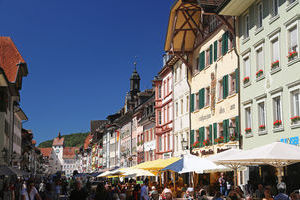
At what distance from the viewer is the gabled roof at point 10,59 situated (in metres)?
43.2

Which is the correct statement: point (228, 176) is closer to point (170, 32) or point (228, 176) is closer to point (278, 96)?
point (278, 96)

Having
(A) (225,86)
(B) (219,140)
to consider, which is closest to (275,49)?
(A) (225,86)

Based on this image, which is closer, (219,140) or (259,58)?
(259,58)

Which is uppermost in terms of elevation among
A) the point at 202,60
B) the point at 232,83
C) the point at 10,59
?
the point at 10,59

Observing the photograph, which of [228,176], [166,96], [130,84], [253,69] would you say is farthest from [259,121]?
[130,84]

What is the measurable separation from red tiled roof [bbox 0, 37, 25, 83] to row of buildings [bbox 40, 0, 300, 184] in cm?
1405

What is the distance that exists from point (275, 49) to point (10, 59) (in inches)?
1112

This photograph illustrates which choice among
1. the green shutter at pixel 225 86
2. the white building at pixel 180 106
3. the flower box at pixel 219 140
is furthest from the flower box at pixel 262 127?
the white building at pixel 180 106

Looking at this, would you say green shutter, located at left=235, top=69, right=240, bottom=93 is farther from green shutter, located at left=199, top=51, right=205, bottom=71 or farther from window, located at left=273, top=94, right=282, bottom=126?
green shutter, located at left=199, top=51, right=205, bottom=71

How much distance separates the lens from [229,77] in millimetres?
30391

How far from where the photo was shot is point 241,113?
28172mm

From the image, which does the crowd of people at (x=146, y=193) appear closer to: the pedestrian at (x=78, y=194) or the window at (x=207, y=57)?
the pedestrian at (x=78, y=194)

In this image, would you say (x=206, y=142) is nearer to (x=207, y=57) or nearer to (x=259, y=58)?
(x=207, y=57)

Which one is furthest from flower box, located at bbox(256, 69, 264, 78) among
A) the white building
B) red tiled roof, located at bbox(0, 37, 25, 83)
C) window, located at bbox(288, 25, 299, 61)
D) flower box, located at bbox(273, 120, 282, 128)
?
red tiled roof, located at bbox(0, 37, 25, 83)
